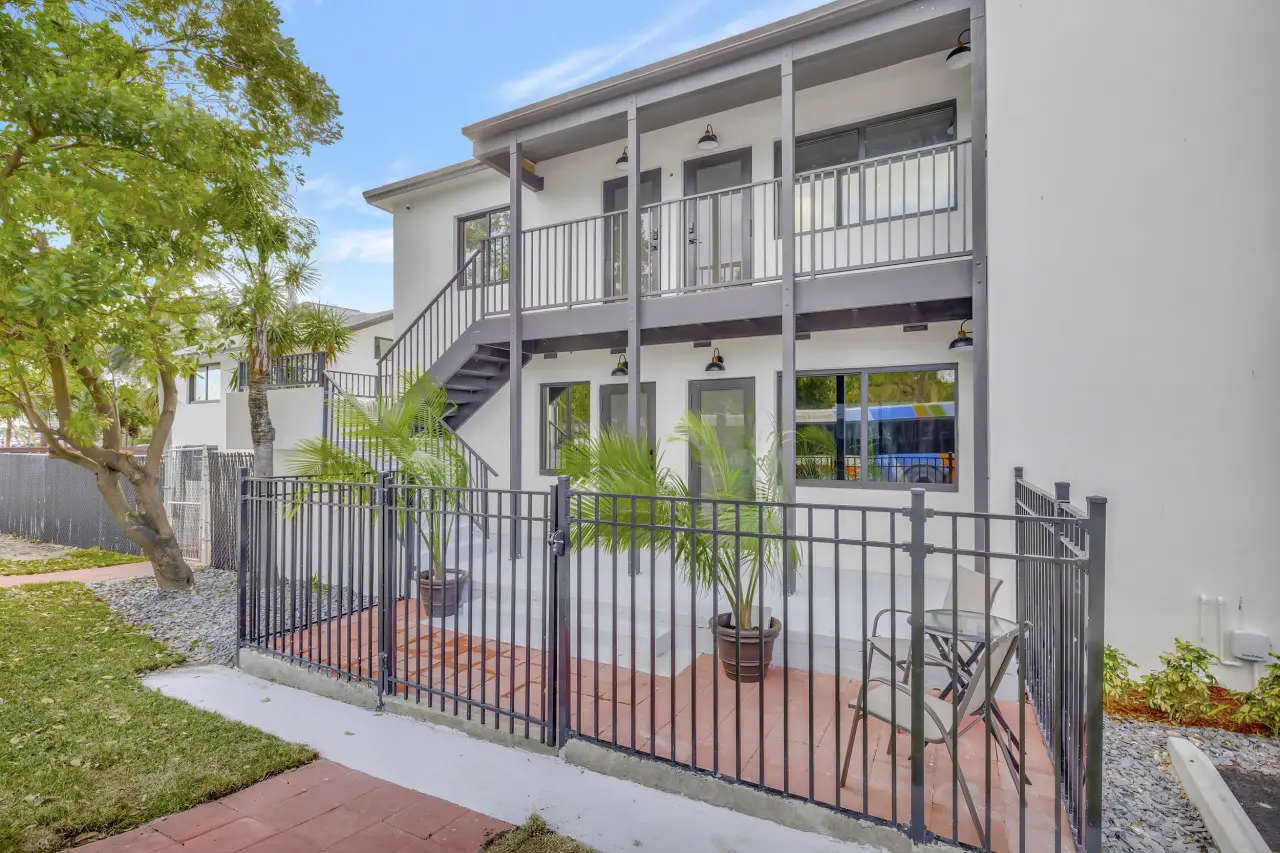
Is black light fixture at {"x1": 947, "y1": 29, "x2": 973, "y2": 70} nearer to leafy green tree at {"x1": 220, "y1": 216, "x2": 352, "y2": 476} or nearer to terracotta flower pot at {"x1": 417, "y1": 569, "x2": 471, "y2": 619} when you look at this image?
terracotta flower pot at {"x1": 417, "y1": 569, "x2": 471, "y2": 619}

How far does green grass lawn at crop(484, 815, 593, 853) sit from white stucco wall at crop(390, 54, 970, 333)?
692 centimetres

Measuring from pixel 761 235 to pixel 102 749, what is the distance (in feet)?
26.1

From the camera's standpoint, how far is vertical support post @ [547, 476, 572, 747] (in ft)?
12.0

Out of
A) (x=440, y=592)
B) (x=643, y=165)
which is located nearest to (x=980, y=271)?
(x=643, y=165)

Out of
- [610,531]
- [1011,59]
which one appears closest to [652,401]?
[610,531]

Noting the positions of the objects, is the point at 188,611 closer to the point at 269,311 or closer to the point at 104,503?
the point at 269,311

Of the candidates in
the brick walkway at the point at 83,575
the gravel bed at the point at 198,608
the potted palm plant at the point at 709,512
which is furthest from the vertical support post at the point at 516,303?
the brick walkway at the point at 83,575

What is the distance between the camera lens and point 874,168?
712 centimetres

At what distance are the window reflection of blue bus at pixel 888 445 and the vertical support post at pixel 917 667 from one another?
16.2 feet

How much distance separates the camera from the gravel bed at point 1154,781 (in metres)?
2.93

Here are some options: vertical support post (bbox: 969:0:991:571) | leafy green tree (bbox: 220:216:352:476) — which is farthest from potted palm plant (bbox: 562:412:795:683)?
leafy green tree (bbox: 220:216:352:476)

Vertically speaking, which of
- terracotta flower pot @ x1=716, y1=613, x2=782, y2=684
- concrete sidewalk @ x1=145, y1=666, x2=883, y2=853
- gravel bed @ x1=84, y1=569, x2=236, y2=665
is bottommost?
gravel bed @ x1=84, y1=569, x2=236, y2=665

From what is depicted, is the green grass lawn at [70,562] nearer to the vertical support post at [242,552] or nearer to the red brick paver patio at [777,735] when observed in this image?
the vertical support post at [242,552]

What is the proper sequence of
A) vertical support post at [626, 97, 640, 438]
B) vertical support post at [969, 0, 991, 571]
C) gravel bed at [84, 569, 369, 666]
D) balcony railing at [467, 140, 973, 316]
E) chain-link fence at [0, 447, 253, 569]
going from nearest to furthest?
gravel bed at [84, 569, 369, 666] → vertical support post at [969, 0, 991, 571] → balcony railing at [467, 140, 973, 316] → vertical support post at [626, 97, 640, 438] → chain-link fence at [0, 447, 253, 569]
